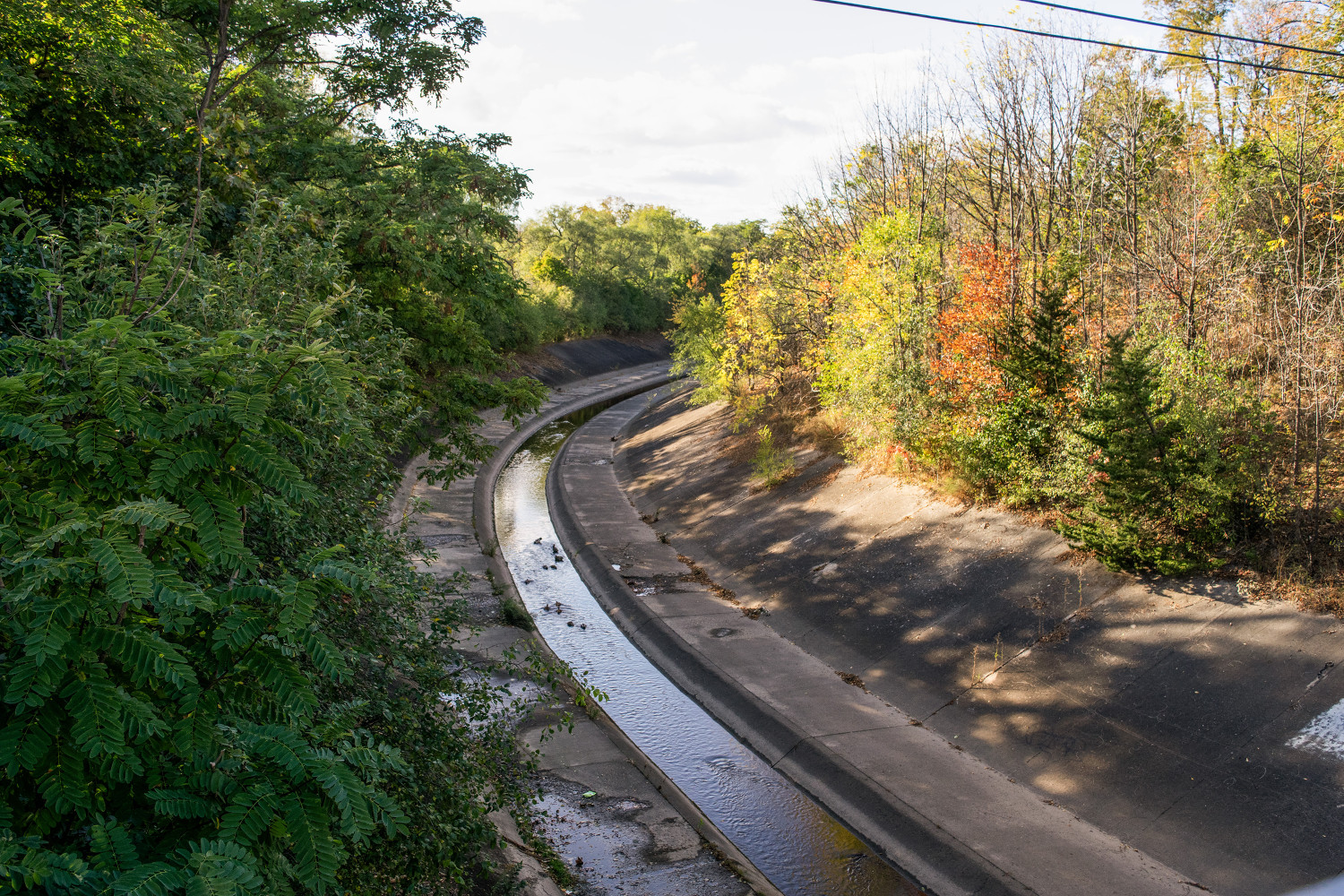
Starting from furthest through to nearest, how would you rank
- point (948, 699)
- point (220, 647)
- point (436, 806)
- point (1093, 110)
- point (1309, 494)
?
point (1093, 110)
point (948, 699)
point (1309, 494)
point (436, 806)
point (220, 647)

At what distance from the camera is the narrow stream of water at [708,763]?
8.65 meters

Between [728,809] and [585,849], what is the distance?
6.67ft

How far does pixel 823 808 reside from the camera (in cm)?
977

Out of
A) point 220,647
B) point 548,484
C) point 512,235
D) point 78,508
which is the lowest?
point 548,484

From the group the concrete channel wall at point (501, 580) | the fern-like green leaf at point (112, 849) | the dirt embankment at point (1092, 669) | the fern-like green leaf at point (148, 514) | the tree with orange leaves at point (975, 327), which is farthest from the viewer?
the tree with orange leaves at point (975, 327)

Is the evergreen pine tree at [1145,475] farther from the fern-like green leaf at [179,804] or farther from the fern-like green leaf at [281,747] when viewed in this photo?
the fern-like green leaf at [179,804]

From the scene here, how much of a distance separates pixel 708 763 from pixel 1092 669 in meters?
5.23

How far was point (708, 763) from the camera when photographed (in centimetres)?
1097

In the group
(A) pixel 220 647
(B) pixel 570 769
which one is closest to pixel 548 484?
(B) pixel 570 769

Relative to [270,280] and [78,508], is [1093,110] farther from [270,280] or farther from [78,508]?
[78,508]

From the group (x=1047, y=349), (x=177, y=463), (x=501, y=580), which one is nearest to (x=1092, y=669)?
(x=1047, y=349)

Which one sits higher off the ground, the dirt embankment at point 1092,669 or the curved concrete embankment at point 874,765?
the dirt embankment at point 1092,669

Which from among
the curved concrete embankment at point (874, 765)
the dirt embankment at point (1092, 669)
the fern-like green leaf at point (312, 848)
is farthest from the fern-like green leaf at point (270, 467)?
the dirt embankment at point (1092, 669)

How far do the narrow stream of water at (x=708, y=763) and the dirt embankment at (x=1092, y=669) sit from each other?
94.1 inches
